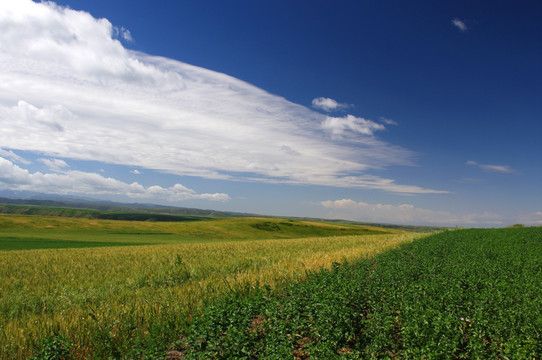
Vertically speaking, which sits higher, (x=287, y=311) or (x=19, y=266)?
(x=287, y=311)

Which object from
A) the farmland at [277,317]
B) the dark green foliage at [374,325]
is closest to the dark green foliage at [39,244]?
the farmland at [277,317]

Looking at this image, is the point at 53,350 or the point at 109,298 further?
the point at 109,298

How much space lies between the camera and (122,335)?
20.9ft

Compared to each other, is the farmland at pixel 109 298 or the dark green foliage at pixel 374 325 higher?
the dark green foliage at pixel 374 325

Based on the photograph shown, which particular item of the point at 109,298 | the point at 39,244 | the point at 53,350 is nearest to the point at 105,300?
the point at 109,298

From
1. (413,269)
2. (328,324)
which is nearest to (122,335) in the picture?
(328,324)

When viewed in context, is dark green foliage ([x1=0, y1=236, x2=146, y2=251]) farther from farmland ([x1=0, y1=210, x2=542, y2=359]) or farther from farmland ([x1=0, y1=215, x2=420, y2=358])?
farmland ([x1=0, y1=210, x2=542, y2=359])

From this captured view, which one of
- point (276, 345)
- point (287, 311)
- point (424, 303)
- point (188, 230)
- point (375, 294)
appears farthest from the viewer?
point (188, 230)

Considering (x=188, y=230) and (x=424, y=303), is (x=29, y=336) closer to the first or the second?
(x=424, y=303)

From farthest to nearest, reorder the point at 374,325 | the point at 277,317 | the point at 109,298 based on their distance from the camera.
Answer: the point at 109,298
the point at 277,317
the point at 374,325

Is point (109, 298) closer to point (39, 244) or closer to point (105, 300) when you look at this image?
point (105, 300)

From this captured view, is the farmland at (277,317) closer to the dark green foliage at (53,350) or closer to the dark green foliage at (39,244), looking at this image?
the dark green foliage at (53,350)

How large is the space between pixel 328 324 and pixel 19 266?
57.9 ft

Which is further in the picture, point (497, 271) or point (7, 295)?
point (497, 271)
